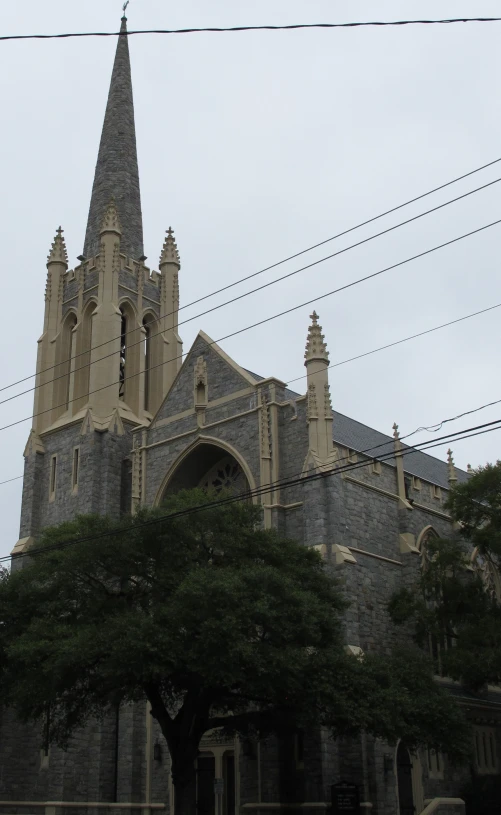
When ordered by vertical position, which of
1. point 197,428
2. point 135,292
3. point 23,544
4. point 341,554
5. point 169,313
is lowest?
point 341,554

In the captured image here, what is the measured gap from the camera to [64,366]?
40.8 meters

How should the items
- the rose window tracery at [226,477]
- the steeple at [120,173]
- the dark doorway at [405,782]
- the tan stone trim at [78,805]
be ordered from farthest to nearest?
the steeple at [120,173] → the rose window tracery at [226,477] → the tan stone trim at [78,805] → the dark doorway at [405,782]

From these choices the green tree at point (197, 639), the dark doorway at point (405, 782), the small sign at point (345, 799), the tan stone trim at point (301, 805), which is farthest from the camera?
the dark doorway at point (405, 782)

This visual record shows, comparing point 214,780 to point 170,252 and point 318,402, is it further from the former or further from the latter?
point 170,252

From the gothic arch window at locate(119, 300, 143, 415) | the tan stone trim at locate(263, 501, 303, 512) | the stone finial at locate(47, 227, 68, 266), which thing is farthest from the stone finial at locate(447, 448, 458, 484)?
the stone finial at locate(47, 227, 68, 266)

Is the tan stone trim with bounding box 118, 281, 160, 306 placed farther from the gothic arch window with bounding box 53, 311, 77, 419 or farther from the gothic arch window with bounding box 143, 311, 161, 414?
the gothic arch window with bounding box 53, 311, 77, 419

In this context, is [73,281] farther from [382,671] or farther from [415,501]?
[382,671]

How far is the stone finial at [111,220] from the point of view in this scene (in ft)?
134

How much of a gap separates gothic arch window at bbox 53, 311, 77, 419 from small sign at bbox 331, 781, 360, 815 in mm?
19915

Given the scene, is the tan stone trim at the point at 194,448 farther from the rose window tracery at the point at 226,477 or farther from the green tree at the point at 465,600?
the green tree at the point at 465,600

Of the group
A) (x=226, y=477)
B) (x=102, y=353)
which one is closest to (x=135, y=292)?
(x=102, y=353)

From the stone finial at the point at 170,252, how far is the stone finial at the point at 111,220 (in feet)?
10.7

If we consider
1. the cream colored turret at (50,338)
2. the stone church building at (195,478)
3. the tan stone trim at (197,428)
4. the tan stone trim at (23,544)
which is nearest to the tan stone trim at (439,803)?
the stone church building at (195,478)

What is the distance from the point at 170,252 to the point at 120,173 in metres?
4.58
